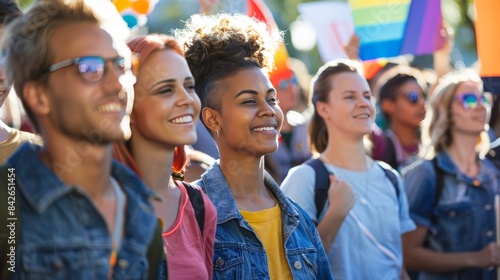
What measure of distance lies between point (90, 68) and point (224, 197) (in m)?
1.63

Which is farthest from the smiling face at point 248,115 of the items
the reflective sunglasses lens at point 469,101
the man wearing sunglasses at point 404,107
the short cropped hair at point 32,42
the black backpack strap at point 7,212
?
the man wearing sunglasses at point 404,107

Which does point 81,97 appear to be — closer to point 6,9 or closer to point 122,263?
point 122,263

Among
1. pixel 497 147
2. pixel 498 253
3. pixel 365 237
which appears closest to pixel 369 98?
pixel 365 237

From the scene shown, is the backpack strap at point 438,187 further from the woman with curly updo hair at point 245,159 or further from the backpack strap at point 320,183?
the woman with curly updo hair at point 245,159

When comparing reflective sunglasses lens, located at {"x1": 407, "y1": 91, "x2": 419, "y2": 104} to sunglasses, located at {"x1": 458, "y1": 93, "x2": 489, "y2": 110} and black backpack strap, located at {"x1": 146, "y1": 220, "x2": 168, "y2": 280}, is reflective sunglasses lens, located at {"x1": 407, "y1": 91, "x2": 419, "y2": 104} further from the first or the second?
black backpack strap, located at {"x1": 146, "y1": 220, "x2": 168, "y2": 280}

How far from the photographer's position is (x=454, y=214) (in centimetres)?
596

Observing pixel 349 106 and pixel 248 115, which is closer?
pixel 248 115

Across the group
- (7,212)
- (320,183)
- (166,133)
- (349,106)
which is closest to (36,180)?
(7,212)

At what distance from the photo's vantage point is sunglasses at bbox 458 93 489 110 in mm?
6348

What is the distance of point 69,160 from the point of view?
8.26ft

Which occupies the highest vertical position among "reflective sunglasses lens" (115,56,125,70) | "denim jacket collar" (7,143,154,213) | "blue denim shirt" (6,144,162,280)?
"reflective sunglasses lens" (115,56,125,70)

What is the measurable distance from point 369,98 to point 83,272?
129 inches

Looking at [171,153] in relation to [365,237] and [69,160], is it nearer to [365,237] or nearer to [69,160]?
[69,160]

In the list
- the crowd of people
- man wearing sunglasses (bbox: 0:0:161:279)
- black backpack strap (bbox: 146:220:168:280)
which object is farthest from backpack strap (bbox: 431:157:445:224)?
man wearing sunglasses (bbox: 0:0:161:279)
